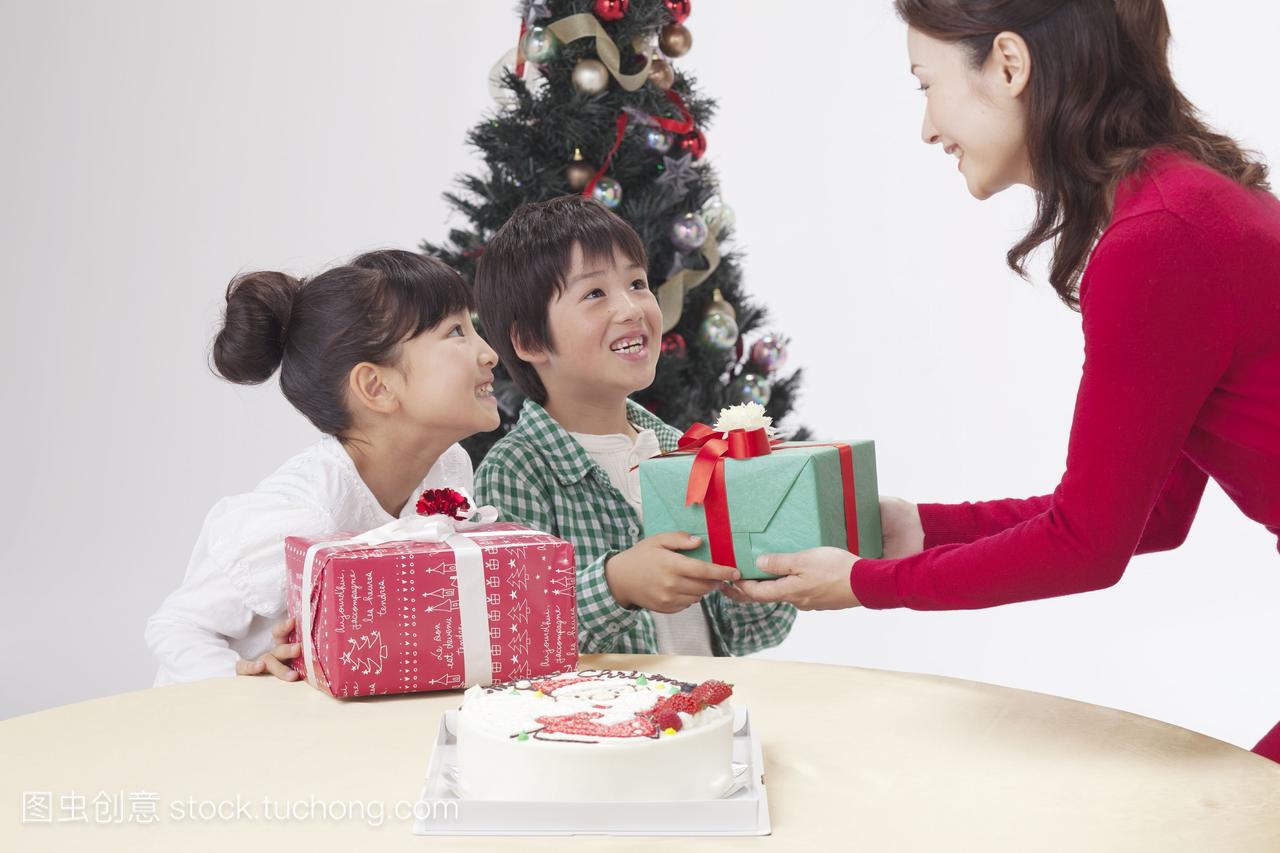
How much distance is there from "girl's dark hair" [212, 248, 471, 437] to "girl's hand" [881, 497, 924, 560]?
29.7 inches

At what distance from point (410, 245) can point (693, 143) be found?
163cm

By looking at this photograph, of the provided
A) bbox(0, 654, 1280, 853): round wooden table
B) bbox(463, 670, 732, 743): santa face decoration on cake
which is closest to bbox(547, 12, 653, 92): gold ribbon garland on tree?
bbox(0, 654, 1280, 853): round wooden table

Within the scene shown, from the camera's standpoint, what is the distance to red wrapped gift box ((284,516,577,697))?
1.41m

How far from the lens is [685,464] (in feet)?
5.24

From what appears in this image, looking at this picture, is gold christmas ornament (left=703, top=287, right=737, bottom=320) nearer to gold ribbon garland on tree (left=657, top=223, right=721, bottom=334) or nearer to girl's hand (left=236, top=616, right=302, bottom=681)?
gold ribbon garland on tree (left=657, top=223, right=721, bottom=334)

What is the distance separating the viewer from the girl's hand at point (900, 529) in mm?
1727

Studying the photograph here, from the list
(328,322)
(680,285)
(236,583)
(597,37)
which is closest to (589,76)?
(597,37)

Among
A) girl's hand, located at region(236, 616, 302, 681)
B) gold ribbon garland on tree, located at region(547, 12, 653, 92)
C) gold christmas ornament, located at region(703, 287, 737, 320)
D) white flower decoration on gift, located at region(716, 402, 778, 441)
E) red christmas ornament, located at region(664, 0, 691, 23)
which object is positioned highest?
red christmas ornament, located at region(664, 0, 691, 23)

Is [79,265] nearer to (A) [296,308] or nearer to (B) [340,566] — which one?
(A) [296,308]

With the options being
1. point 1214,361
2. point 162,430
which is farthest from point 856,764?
point 162,430

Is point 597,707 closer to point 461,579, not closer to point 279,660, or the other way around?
point 461,579

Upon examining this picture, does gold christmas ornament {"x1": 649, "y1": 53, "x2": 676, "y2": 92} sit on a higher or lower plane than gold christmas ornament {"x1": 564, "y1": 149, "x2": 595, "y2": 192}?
higher

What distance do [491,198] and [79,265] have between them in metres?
2.11

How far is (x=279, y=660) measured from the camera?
155 cm
